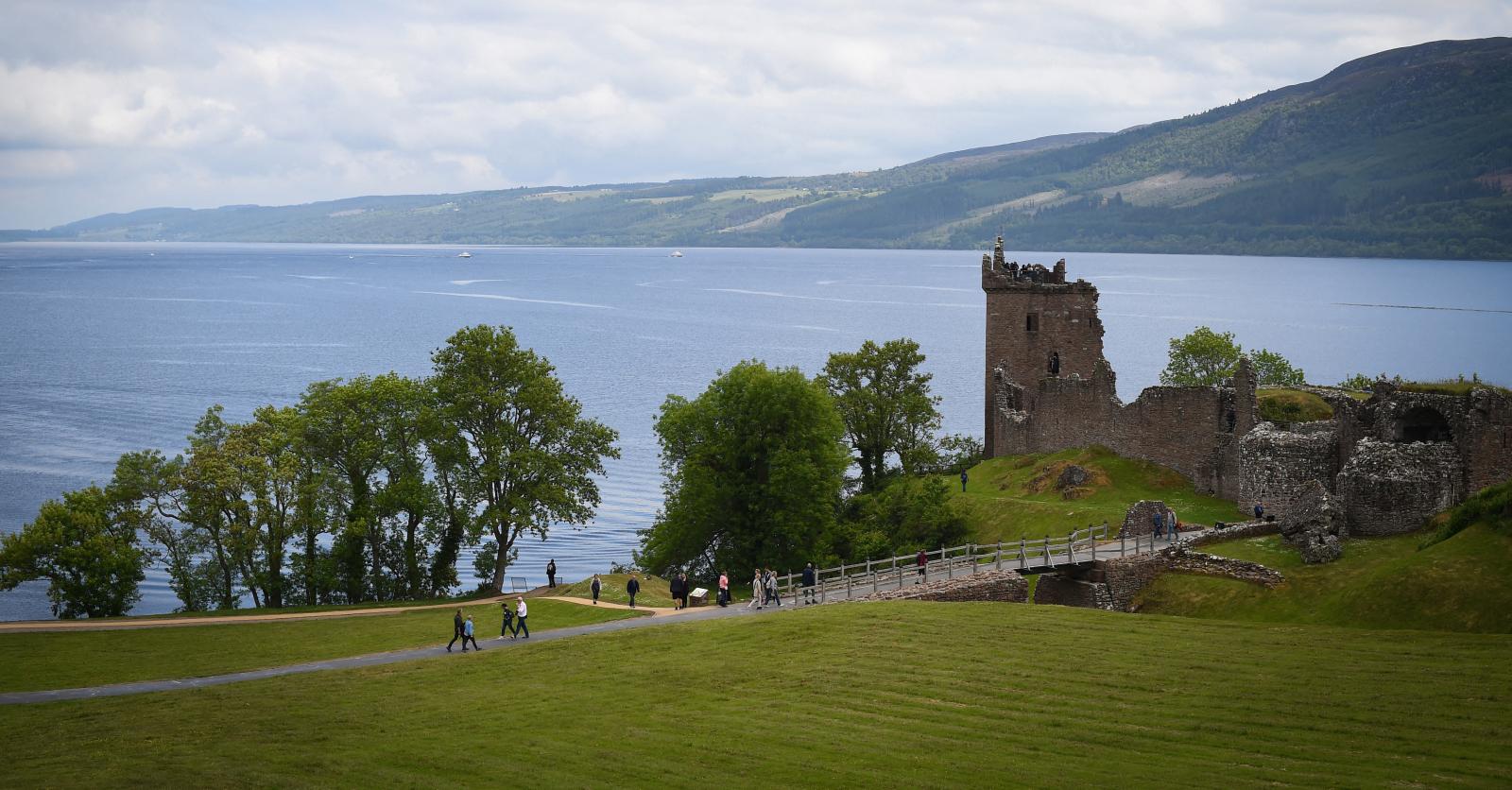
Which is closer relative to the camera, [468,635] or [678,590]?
[468,635]

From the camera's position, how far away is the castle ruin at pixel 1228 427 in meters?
39.8

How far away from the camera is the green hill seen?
30422 mm

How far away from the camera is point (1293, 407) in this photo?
2060 inches

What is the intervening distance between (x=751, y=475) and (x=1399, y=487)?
86.4ft

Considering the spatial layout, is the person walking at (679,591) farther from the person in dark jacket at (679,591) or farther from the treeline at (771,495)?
the treeline at (771,495)

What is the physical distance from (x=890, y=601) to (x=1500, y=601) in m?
13.9

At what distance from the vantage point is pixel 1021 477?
2293 inches

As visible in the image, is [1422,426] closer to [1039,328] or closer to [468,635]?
[1039,328]

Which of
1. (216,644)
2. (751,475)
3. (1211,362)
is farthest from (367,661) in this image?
(1211,362)

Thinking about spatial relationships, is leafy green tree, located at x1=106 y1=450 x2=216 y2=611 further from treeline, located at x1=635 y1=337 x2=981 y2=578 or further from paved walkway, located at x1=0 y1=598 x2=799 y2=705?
A: paved walkway, located at x1=0 y1=598 x2=799 y2=705

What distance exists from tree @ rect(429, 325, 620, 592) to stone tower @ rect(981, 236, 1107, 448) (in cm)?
2154

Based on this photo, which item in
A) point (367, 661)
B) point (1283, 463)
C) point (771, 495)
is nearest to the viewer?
point (367, 661)

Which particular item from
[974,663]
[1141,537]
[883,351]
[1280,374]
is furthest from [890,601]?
[1280,374]

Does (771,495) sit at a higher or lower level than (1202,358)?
lower
